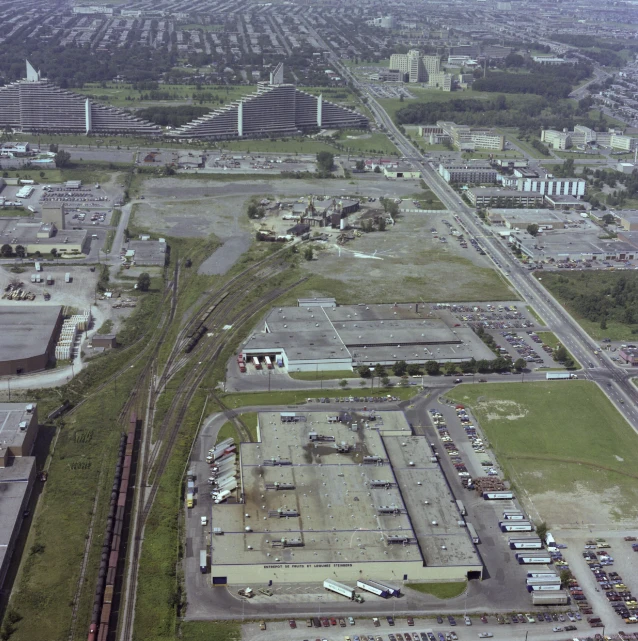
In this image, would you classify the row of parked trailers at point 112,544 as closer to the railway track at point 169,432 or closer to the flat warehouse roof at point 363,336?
the railway track at point 169,432

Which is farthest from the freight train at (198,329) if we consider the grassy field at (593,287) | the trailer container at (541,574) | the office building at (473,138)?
the office building at (473,138)

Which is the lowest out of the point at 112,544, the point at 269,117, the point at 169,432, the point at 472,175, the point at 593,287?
the point at 472,175

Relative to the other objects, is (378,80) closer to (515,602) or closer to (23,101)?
(23,101)

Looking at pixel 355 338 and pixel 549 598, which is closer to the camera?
pixel 549 598

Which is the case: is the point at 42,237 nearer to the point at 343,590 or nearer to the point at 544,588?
the point at 343,590

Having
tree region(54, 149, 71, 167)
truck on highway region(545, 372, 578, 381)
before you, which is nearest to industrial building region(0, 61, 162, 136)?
tree region(54, 149, 71, 167)

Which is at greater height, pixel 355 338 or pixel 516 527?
pixel 516 527

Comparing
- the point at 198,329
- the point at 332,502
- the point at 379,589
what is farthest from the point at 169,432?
the point at 379,589
